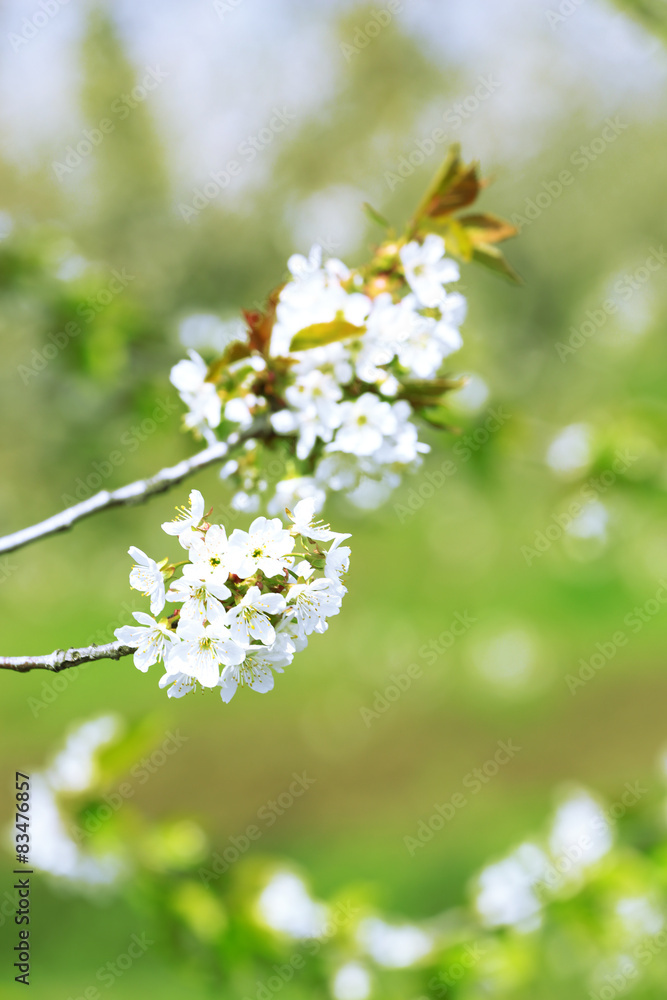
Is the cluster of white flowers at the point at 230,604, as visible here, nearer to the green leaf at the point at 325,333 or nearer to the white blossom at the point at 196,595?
the white blossom at the point at 196,595

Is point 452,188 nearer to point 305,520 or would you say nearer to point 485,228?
point 485,228

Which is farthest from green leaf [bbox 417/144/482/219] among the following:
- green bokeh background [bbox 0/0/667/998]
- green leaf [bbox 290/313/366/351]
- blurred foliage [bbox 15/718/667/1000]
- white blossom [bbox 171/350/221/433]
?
blurred foliage [bbox 15/718/667/1000]

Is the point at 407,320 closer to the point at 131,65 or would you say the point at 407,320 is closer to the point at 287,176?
the point at 131,65

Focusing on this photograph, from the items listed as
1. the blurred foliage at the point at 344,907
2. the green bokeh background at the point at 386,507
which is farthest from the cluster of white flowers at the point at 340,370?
the green bokeh background at the point at 386,507

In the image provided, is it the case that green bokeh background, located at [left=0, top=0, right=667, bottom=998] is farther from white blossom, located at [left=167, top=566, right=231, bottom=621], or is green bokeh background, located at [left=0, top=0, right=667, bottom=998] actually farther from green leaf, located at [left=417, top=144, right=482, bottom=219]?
white blossom, located at [left=167, top=566, right=231, bottom=621]

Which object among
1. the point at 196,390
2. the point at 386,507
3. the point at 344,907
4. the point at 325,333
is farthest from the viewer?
the point at 386,507

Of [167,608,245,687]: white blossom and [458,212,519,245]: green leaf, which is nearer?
[167,608,245,687]: white blossom

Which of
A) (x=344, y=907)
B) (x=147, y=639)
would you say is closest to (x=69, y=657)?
(x=147, y=639)
